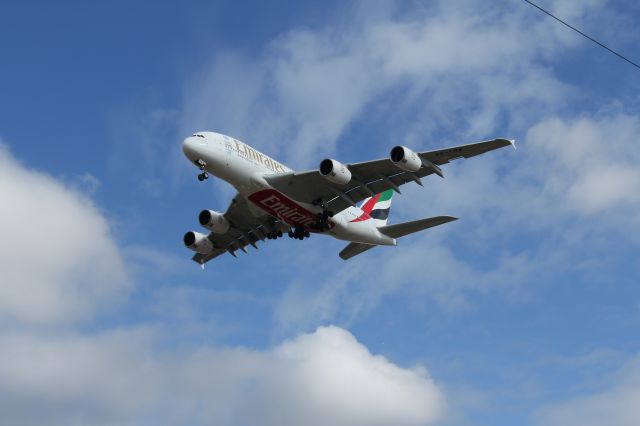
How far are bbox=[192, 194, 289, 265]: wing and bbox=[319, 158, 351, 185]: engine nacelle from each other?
7.85 meters

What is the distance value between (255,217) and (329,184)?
7592 millimetres

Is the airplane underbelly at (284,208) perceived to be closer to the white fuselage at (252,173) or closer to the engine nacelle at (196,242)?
the white fuselage at (252,173)

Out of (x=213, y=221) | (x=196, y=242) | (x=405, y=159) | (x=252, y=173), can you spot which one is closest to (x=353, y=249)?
(x=213, y=221)

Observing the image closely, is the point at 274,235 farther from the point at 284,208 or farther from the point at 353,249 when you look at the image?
the point at 284,208

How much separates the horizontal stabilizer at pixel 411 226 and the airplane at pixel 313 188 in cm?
6

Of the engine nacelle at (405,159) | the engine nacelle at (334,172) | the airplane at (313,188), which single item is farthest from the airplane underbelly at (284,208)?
the engine nacelle at (405,159)

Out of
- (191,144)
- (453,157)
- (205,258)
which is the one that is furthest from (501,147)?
(205,258)

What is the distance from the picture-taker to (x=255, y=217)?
155 feet

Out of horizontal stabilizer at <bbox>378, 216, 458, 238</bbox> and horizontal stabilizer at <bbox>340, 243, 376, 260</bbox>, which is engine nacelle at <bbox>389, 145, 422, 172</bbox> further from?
horizontal stabilizer at <bbox>340, 243, 376, 260</bbox>

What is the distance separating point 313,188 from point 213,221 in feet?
Result: 26.3

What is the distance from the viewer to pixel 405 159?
3741cm

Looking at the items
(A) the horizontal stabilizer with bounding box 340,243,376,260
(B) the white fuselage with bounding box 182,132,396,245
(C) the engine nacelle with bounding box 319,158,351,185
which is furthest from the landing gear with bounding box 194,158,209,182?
(A) the horizontal stabilizer with bounding box 340,243,376,260

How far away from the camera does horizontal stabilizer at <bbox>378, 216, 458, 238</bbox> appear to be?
42.1 m

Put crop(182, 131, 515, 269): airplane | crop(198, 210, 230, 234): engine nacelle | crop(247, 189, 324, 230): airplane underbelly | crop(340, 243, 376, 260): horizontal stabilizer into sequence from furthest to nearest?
crop(340, 243, 376, 260): horizontal stabilizer < crop(198, 210, 230, 234): engine nacelle < crop(247, 189, 324, 230): airplane underbelly < crop(182, 131, 515, 269): airplane
